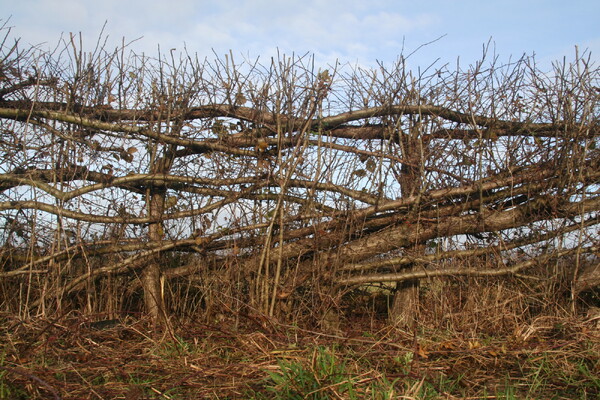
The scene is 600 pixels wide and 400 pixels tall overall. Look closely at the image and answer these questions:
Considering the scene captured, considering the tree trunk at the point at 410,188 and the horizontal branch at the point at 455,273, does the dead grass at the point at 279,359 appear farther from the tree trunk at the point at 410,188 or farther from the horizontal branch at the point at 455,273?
the tree trunk at the point at 410,188

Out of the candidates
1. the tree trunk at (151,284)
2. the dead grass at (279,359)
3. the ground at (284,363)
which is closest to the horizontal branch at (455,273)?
the dead grass at (279,359)

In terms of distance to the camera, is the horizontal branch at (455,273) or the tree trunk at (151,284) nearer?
the horizontal branch at (455,273)

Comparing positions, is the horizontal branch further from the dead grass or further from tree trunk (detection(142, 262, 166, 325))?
tree trunk (detection(142, 262, 166, 325))

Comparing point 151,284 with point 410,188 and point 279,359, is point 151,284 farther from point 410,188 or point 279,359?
point 410,188

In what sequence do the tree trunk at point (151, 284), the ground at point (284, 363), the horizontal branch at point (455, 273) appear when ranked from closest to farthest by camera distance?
1. the ground at point (284, 363)
2. the horizontal branch at point (455, 273)
3. the tree trunk at point (151, 284)

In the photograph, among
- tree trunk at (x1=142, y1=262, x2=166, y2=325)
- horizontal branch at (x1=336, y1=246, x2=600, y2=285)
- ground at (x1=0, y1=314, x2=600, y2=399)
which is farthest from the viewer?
tree trunk at (x1=142, y1=262, x2=166, y2=325)

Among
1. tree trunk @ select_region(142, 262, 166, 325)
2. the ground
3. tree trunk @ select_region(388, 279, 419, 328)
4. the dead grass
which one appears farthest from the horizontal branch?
tree trunk @ select_region(142, 262, 166, 325)

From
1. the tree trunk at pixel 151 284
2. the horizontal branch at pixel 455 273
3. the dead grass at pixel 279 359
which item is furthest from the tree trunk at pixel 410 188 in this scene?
the tree trunk at pixel 151 284

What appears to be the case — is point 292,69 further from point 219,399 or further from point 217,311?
point 219,399

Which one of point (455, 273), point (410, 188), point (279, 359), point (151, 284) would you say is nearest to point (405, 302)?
point (455, 273)

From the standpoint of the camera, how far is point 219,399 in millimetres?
2996

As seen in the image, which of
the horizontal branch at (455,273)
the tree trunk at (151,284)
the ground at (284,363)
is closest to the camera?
the ground at (284,363)

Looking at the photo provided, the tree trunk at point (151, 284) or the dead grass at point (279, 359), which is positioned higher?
the tree trunk at point (151, 284)

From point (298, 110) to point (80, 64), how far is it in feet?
7.28
